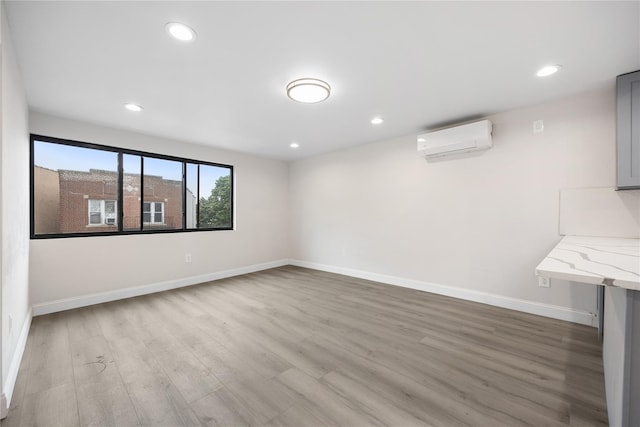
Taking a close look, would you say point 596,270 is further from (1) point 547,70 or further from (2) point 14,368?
(2) point 14,368

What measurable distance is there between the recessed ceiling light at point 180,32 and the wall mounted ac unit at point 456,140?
3004 millimetres

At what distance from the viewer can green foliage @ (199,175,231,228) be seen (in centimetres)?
469

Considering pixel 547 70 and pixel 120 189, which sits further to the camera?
pixel 120 189

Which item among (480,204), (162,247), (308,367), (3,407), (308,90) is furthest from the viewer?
(162,247)

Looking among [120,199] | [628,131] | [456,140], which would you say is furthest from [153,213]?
[628,131]

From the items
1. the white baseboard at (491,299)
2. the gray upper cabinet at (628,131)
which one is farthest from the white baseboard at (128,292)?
the gray upper cabinet at (628,131)

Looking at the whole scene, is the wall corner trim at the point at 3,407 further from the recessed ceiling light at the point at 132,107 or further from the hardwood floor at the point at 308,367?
the recessed ceiling light at the point at 132,107

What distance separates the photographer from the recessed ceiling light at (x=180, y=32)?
65.9 inches

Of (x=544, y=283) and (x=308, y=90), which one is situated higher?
(x=308, y=90)

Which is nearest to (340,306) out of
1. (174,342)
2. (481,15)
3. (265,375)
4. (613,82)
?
(265,375)

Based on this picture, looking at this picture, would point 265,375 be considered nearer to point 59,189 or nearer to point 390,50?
point 390,50

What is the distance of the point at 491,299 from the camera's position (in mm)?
3238

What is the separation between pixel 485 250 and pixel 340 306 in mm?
2006

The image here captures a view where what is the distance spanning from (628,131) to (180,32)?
3754mm
